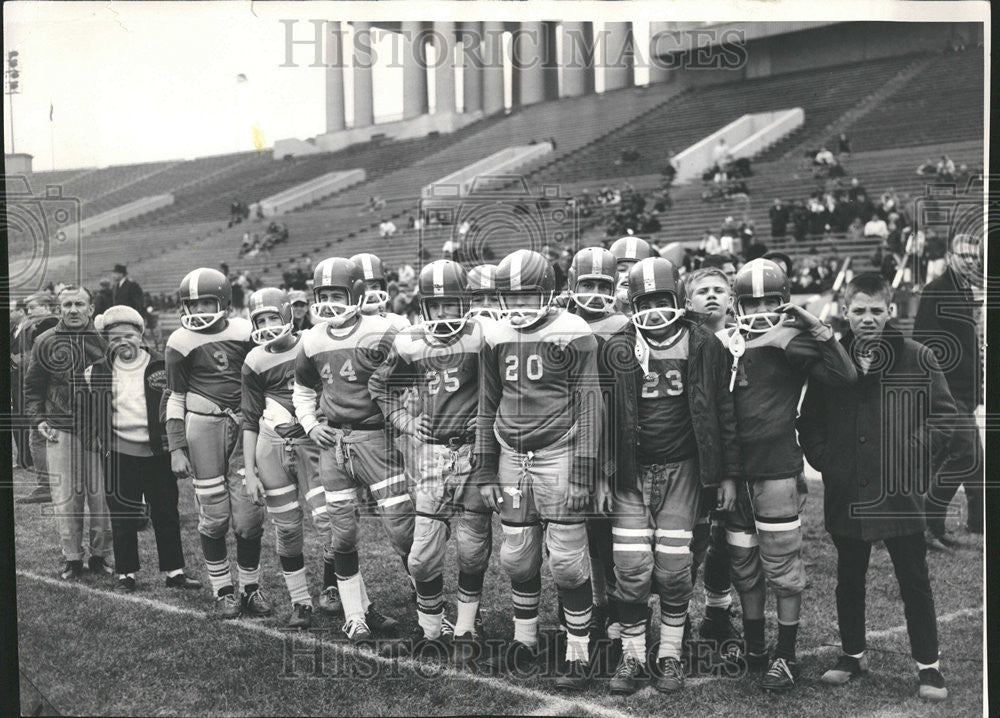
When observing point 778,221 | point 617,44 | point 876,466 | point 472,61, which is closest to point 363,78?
point 472,61

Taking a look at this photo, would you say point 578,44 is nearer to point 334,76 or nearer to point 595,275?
point 595,275

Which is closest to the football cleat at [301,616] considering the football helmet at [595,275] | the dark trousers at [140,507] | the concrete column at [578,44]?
the dark trousers at [140,507]

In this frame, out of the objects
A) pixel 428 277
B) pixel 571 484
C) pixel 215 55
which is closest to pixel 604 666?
pixel 571 484

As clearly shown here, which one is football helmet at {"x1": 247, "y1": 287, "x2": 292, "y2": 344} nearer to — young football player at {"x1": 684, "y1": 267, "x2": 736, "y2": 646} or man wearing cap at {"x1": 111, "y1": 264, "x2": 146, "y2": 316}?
man wearing cap at {"x1": 111, "y1": 264, "x2": 146, "y2": 316}

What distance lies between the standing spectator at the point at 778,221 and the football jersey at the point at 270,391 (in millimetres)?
11506

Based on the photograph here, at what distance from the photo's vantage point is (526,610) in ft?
17.4

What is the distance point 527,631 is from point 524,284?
1985 mm

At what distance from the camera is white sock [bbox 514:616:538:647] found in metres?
5.32

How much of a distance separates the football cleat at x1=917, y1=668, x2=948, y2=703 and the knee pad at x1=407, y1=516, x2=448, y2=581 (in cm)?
273

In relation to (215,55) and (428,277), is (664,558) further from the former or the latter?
(215,55)

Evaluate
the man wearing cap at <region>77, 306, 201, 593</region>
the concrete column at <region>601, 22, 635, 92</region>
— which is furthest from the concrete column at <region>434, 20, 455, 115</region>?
the man wearing cap at <region>77, 306, 201, 593</region>

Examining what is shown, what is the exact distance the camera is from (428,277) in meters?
5.33

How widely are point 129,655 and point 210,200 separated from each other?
940 cm

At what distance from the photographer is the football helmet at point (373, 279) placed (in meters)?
6.37
